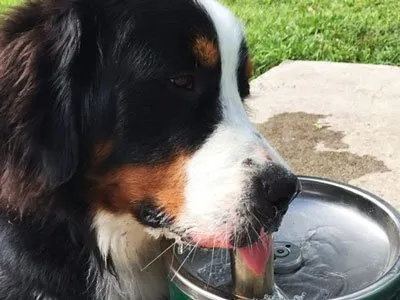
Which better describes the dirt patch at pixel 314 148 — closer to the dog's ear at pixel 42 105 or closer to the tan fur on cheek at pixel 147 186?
the tan fur on cheek at pixel 147 186

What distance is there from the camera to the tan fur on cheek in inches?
87.1

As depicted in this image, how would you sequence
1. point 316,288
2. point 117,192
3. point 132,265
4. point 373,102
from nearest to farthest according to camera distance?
1. point 316,288
2. point 117,192
3. point 132,265
4. point 373,102

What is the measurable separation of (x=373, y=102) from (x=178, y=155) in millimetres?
2725

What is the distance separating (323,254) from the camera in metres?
2.30

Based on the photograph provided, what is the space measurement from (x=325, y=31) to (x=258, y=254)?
4.02 metres

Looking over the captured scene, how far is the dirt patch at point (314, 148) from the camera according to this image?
3.98 meters

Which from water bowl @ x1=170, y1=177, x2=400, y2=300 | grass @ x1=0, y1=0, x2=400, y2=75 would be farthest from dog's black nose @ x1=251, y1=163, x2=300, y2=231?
grass @ x1=0, y1=0, x2=400, y2=75

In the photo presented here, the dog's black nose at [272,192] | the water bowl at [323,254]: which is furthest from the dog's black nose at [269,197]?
the water bowl at [323,254]

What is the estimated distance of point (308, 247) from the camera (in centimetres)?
233

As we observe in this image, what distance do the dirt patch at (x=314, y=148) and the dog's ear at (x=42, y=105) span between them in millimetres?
1883

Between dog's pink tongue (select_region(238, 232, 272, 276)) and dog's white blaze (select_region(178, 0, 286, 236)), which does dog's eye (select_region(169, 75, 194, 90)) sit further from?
dog's pink tongue (select_region(238, 232, 272, 276))

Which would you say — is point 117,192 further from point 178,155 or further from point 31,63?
point 31,63

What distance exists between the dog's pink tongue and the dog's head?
3 cm

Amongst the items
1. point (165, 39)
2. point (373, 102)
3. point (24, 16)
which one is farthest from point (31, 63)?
point (373, 102)
